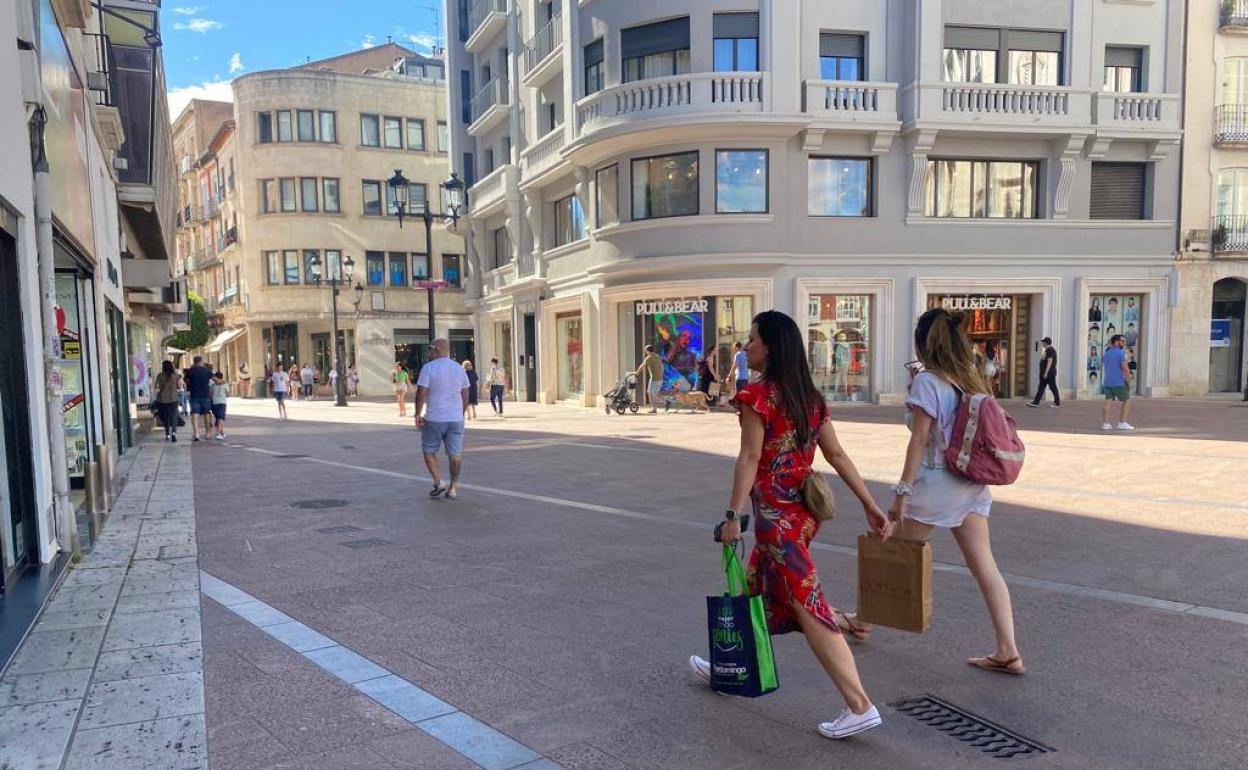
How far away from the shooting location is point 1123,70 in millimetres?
22844

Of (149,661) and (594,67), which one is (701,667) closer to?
(149,661)

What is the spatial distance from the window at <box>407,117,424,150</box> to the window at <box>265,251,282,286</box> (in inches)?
362

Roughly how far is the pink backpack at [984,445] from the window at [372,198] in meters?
42.0

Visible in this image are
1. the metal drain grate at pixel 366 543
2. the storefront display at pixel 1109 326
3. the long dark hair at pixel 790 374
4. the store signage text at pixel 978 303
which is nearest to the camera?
the long dark hair at pixel 790 374

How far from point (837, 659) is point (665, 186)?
1929cm

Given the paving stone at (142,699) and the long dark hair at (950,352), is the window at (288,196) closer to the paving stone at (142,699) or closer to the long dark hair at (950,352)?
the paving stone at (142,699)

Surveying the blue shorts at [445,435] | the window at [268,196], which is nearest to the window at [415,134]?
the window at [268,196]

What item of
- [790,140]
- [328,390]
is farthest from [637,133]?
[328,390]

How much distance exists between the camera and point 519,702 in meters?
3.75

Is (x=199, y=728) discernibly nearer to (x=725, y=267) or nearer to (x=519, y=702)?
(x=519, y=702)

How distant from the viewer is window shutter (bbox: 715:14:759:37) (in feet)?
67.5

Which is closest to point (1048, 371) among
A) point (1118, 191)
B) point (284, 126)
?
point (1118, 191)

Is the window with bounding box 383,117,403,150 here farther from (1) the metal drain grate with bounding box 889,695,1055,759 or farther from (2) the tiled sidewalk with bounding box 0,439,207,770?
(1) the metal drain grate with bounding box 889,695,1055,759

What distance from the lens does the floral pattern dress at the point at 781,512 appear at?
3.39 m
